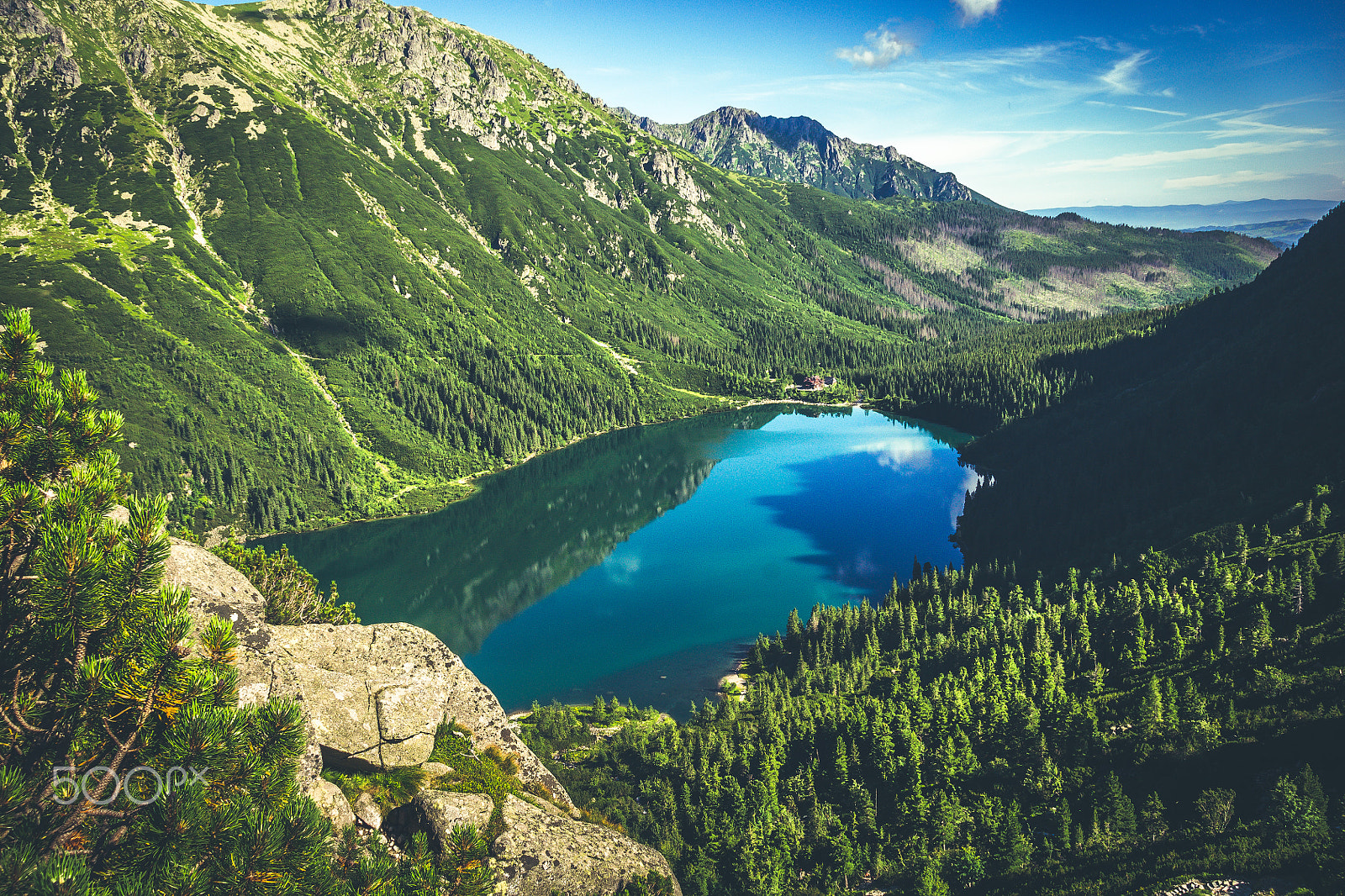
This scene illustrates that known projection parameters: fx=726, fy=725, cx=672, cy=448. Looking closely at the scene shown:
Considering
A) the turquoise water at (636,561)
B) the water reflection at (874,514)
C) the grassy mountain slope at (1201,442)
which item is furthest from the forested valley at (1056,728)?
the water reflection at (874,514)

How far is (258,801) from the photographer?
1062cm

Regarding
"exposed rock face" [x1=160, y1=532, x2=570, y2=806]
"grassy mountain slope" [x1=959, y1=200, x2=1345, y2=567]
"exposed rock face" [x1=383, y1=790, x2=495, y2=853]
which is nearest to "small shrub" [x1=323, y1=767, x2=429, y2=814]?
"exposed rock face" [x1=160, y1=532, x2=570, y2=806]

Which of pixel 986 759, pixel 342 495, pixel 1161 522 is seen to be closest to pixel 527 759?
pixel 986 759

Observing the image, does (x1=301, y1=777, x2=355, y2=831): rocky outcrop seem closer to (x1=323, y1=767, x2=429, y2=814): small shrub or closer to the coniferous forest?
(x1=323, y1=767, x2=429, y2=814): small shrub

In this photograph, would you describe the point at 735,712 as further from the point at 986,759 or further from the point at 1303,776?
the point at 1303,776

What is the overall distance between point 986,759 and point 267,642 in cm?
5697

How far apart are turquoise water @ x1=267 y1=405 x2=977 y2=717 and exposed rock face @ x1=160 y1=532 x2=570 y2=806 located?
2271 inches

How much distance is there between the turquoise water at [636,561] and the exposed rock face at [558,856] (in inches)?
2273

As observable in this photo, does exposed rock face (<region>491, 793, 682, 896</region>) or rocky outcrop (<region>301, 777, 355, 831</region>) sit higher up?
rocky outcrop (<region>301, 777, 355, 831</region>)

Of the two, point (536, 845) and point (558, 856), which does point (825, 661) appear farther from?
point (536, 845)

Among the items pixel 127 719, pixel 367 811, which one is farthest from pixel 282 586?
pixel 127 719

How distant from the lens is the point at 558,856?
2608 centimetres

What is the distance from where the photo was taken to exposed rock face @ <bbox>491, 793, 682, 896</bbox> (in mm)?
25031

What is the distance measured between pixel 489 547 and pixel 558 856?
410ft
